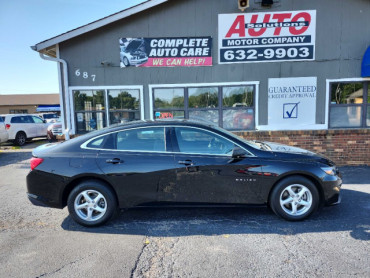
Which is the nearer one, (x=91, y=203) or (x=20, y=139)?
(x=91, y=203)

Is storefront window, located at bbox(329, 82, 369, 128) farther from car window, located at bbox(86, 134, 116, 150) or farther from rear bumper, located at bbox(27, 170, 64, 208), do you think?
rear bumper, located at bbox(27, 170, 64, 208)

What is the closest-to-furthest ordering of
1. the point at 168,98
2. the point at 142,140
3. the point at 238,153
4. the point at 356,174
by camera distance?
the point at 238,153 → the point at 142,140 → the point at 356,174 → the point at 168,98

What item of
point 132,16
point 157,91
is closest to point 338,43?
point 157,91

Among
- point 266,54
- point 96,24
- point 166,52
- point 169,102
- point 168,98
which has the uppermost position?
point 96,24

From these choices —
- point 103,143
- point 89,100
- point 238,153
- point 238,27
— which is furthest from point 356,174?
point 89,100

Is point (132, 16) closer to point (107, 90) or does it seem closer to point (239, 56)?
point (107, 90)

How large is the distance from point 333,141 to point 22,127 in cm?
1431

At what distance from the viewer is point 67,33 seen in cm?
719

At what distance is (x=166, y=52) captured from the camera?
743 cm

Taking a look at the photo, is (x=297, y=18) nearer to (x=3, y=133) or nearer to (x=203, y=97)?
(x=203, y=97)

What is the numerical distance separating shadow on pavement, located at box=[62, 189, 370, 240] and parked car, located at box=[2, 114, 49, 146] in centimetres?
1144

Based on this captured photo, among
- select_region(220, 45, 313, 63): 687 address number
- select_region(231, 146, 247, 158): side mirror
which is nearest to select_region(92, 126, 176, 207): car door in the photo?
select_region(231, 146, 247, 158): side mirror

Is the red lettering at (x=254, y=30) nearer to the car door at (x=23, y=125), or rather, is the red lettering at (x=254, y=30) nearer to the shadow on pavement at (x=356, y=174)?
the shadow on pavement at (x=356, y=174)

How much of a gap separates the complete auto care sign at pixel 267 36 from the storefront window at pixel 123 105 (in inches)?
113
